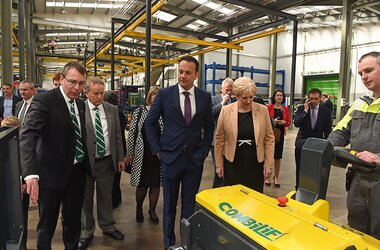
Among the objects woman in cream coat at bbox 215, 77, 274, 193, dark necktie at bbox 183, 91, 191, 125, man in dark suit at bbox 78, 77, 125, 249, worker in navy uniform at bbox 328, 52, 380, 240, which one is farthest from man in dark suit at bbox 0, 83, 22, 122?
worker in navy uniform at bbox 328, 52, 380, 240

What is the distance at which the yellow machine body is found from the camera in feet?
3.01

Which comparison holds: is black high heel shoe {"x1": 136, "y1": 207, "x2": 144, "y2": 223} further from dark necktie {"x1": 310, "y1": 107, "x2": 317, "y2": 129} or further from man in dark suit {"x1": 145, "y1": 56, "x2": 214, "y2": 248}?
dark necktie {"x1": 310, "y1": 107, "x2": 317, "y2": 129}

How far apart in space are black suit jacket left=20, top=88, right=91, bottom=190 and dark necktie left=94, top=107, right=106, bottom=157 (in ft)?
1.72

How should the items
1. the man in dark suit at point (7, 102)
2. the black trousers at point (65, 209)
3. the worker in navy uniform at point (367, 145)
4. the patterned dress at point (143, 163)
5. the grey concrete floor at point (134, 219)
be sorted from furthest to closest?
the man in dark suit at point (7, 102), the patterned dress at point (143, 163), the grey concrete floor at point (134, 219), the black trousers at point (65, 209), the worker in navy uniform at point (367, 145)

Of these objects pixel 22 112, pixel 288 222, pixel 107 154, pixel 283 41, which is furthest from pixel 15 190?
pixel 283 41

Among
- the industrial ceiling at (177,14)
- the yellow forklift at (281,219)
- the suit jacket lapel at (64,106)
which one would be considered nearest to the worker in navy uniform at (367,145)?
the yellow forklift at (281,219)

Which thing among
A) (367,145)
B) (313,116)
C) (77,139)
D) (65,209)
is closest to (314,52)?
(313,116)

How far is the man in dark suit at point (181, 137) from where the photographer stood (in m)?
2.15

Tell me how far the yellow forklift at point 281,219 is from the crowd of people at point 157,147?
11.8 inches

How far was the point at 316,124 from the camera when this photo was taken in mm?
3748

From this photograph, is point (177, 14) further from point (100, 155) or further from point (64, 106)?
point (64, 106)

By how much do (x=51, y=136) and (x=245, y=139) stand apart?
1.45 meters

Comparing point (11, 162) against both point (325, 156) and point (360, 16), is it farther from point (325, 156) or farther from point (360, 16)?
point (360, 16)

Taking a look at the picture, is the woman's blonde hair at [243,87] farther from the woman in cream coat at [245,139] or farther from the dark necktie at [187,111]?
the dark necktie at [187,111]
